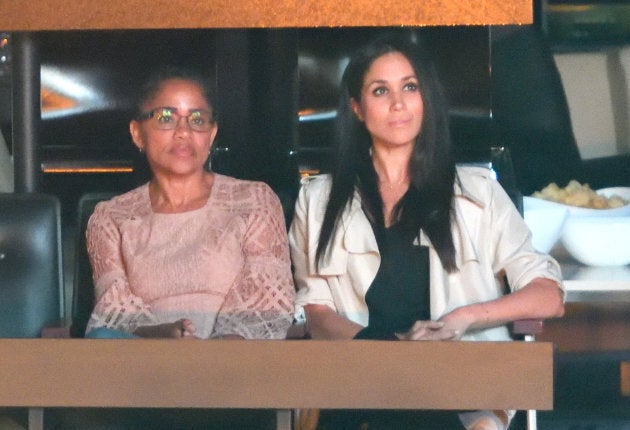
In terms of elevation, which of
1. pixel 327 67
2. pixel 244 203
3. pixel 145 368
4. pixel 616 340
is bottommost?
pixel 616 340

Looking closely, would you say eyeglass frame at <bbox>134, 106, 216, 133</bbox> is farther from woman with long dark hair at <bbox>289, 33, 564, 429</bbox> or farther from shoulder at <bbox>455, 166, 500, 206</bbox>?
shoulder at <bbox>455, 166, 500, 206</bbox>

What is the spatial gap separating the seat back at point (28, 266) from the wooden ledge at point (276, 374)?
45.1 inches

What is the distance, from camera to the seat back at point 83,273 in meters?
3.18

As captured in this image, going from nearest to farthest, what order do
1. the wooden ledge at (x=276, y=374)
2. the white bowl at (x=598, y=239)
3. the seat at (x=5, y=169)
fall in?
1. the wooden ledge at (x=276, y=374)
2. the white bowl at (x=598, y=239)
3. the seat at (x=5, y=169)

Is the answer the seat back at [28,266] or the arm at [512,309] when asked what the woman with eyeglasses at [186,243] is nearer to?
the seat back at [28,266]

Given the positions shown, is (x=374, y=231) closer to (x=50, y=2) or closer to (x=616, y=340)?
(x=50, y=2)

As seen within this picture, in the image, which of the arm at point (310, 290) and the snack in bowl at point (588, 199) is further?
the snack in bowl at point (588, 199)

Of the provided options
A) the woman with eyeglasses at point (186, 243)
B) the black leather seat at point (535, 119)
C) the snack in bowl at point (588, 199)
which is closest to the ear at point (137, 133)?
the woman with eyeglasses at point (186, 243)

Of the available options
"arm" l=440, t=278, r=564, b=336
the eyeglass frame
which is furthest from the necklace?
the eyeglass frame

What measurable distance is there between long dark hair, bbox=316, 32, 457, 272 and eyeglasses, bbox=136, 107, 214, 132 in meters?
0.32

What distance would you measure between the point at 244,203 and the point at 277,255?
6.0 inches

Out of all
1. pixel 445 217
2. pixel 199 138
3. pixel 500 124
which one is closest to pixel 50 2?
pixel 199 138

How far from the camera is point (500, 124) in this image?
4062mm

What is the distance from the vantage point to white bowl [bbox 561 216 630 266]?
342cm
